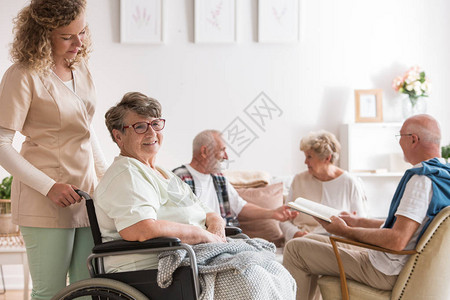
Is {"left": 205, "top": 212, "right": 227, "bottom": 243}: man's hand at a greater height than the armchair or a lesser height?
greater

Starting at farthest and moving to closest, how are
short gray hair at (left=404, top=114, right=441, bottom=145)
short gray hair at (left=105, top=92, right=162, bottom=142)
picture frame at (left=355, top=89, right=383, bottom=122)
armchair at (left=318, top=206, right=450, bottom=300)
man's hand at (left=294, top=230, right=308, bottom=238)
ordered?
picture frame at (left=355, top=89, right=383, bottom=122) < man's hand at (left=294, top=230, right=308, bottom=238) < short gray hair at (left=404, top=114, right=441, bottom=145) < armchair at (left=318, top=206, right=450, bottom=300) < short gray hair at (left=105, top=92, right=162, bottom=142)

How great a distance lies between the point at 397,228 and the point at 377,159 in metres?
2.10

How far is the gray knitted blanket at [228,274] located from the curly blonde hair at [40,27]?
784 mm

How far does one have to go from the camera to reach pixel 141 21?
4184 mm

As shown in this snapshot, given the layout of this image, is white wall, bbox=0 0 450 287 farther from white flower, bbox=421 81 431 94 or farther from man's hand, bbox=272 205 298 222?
man's hand, bbox=272 205 298 222

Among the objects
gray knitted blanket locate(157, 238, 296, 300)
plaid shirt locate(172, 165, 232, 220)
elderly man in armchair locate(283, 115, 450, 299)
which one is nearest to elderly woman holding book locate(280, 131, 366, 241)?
plaid shirt locate(172, 165, 232, 220)

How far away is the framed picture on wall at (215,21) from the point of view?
4207 mm

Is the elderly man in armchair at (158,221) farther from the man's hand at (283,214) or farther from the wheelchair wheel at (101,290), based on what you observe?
the man's hand at (283,214)

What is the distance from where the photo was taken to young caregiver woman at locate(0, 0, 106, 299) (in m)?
1.86

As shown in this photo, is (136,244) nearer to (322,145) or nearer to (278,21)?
(322,145)

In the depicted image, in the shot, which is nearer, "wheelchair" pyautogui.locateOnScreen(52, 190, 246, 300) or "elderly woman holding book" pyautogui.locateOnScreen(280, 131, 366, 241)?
"wheelchair" pyautogui.locateOnScreen(52, 190, 246, 300)

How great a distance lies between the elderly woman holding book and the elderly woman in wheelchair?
4.66 ft

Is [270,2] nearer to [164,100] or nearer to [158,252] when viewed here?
[164,100]

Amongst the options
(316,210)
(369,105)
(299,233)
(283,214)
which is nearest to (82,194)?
(316,210)
